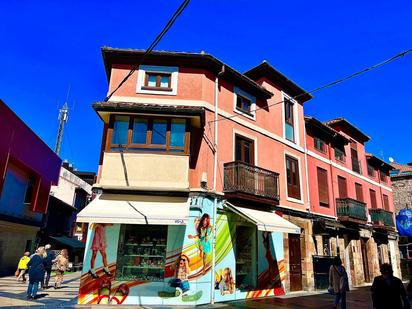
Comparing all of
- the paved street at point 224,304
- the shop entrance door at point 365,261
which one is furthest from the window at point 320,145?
the paved street at point 224,304

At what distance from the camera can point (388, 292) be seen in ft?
19.2

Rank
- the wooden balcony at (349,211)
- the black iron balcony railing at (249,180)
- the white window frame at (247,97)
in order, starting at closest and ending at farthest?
the black iron balcony railing at (249,180)
the white window frame at (247,97)
the wooden balcony at (349,211)

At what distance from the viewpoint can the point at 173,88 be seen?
1343cm

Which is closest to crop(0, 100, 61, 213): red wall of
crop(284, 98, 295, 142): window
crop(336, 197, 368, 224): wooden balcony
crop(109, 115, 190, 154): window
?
crop(109, 115, 190, 154): window

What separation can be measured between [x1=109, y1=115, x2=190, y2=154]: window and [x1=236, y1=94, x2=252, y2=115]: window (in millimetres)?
4026

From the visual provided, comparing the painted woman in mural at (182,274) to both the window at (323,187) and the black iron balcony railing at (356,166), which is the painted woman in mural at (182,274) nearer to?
the window at (323,187)

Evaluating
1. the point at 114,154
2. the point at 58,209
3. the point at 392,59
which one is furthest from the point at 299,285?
the point at 58,209

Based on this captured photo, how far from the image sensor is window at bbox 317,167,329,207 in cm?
1891

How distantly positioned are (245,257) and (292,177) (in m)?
5.63

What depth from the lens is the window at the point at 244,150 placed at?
14.5 m

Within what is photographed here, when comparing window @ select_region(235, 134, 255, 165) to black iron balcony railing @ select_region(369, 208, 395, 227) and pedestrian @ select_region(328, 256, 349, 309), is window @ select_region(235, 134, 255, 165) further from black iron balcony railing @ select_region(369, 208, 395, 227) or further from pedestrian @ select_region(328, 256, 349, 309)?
black iron balcony railing @ select_region(369, 208, 395, 227)

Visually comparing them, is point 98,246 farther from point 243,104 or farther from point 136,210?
point 243,104

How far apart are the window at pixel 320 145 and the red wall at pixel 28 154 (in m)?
17.2

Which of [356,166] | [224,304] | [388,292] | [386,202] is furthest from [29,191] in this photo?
[386,202]
